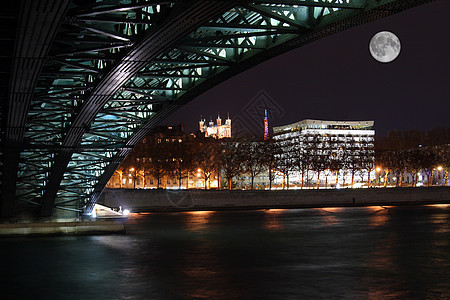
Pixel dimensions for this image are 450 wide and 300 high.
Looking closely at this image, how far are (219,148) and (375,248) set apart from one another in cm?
7585

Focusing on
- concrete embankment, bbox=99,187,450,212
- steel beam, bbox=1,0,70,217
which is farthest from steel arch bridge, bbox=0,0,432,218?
concrete embankment, bbox=99,187,450,212

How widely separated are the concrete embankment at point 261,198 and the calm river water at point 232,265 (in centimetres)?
3109

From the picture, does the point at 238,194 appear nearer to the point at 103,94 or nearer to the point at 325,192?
the point at 325,192

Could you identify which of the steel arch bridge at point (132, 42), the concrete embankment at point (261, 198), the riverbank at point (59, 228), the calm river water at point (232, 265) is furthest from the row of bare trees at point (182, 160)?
the steel arch bridge at point (132, 42)

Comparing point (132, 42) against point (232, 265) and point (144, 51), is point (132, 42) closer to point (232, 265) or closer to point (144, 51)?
point (144, 51)

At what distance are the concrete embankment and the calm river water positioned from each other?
3109 cm

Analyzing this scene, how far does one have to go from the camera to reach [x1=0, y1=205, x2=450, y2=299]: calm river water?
1827cm

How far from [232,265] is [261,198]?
56330 millimetres

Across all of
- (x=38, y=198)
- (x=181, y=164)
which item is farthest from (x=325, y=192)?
(x=38, y=198)

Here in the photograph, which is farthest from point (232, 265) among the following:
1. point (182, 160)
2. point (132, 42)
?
point (182, 160)

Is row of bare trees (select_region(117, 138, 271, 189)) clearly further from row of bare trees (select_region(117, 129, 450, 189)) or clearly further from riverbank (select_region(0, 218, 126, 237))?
riverbank (select_region(0, 218, 126, 237))

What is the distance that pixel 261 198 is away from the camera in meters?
80.7

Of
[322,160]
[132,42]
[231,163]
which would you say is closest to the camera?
[132,42]

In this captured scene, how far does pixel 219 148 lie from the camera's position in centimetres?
10675
